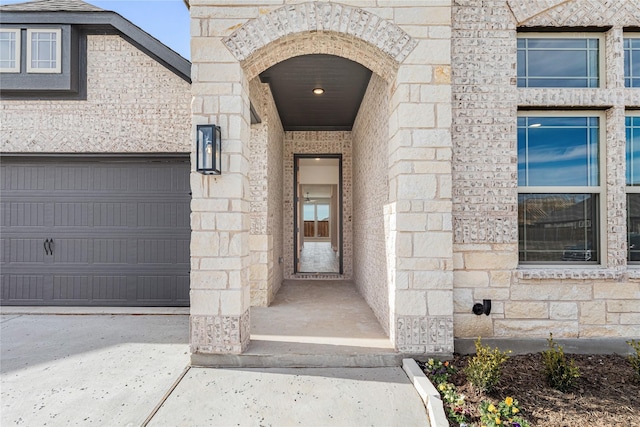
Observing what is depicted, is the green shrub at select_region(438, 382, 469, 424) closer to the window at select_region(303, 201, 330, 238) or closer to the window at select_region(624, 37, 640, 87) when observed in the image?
the window at select_region(624, 37, 640, 87)

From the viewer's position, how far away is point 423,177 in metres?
2.73

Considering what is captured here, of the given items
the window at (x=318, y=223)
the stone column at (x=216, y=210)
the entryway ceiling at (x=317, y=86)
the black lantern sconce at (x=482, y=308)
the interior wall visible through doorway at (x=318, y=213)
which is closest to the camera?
the stone column at (x=216, y=210)

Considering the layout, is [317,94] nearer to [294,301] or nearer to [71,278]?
[294,301]

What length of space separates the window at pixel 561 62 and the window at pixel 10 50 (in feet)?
20.5

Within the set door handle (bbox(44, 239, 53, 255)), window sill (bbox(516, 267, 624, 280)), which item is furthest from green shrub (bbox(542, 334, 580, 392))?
door handle (bbox(44, 239, 53, 255))

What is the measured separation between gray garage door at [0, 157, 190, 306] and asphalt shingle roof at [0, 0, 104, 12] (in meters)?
2.01

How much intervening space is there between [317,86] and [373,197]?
173 cm

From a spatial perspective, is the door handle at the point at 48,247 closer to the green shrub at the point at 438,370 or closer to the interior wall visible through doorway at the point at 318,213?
the interior wall visible through doorway at the point at 318,213

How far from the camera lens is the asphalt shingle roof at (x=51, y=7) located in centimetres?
423

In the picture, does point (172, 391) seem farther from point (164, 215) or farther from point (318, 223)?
point (318, 223)

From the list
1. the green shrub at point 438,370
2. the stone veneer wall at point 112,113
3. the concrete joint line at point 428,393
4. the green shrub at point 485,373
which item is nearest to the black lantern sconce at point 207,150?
the stone veneer wall at point 112,113

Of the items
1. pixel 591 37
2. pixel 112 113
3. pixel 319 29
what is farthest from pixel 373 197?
pixel 112 113

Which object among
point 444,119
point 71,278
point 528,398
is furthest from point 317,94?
point 71,278

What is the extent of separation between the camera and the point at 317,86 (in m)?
4.36
